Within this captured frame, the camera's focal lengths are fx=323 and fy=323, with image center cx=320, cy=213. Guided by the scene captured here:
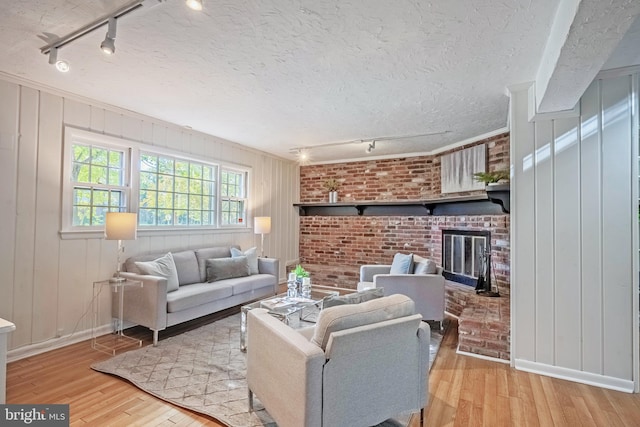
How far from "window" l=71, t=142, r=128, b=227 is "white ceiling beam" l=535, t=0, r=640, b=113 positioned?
4088 mm

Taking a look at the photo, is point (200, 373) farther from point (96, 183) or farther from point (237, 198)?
point (237, 198)

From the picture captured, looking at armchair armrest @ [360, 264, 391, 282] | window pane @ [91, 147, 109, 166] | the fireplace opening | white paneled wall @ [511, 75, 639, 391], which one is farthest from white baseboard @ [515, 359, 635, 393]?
window pane @ [91, 147, 109, 166]

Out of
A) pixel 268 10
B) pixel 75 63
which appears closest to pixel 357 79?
pixel 268 10

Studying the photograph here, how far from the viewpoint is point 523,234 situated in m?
2.78

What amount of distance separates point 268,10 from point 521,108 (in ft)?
7.49

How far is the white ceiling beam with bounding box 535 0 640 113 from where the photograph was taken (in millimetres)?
1444

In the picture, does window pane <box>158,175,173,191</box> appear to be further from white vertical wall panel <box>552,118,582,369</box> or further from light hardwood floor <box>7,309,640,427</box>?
white vertical wall panel <box>552,118,582,369</box>

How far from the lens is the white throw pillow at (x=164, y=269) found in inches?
133

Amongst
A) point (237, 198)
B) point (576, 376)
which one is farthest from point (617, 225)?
point (237, 198)

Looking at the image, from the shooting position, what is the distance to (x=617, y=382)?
96.7 inches

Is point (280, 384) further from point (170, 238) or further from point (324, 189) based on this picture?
point (324, 189)

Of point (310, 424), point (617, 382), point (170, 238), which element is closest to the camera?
point (310, 424)

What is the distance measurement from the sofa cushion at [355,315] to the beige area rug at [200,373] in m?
0.73

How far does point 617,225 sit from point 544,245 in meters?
→ 0.49
